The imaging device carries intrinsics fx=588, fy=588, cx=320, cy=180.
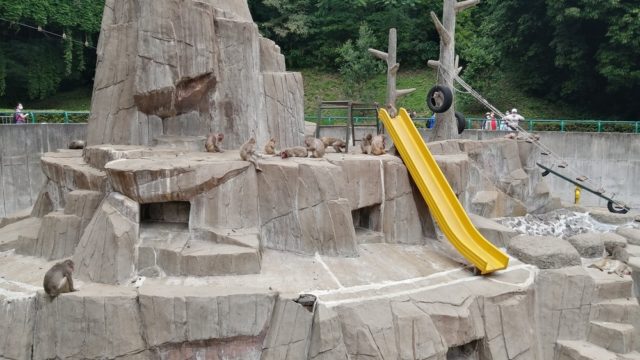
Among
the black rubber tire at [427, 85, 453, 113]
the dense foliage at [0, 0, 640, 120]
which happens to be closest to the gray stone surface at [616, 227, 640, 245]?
the black rubber tire at [427, 85, 453, 113]

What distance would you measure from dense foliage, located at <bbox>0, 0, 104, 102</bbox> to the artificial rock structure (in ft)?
51.4

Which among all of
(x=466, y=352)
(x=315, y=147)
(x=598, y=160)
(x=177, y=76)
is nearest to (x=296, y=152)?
(x=315, y=147)

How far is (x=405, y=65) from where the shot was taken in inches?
1422

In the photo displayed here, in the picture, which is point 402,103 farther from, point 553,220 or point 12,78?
point 12,78

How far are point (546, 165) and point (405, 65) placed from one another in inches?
591

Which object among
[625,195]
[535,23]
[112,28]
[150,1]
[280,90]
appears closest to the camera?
[150,1]

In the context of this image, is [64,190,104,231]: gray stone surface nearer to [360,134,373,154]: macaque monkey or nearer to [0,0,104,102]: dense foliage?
[360,134,373,154]: macaque monkey

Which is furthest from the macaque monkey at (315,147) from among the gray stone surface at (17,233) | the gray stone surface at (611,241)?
the gray stone surface at (611,241)

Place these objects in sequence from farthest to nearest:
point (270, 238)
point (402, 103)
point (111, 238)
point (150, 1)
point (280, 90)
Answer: point (402, 103) → point (280, 90) → point (150, 1) → point (270, 238) → point (111, 238)

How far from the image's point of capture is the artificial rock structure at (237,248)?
9836mm

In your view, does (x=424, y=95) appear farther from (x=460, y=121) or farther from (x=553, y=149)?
(x=460, y=121)

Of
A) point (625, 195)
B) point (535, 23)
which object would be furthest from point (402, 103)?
point (625, 195)

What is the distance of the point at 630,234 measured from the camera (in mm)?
17109

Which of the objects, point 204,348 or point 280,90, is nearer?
point 204,348
